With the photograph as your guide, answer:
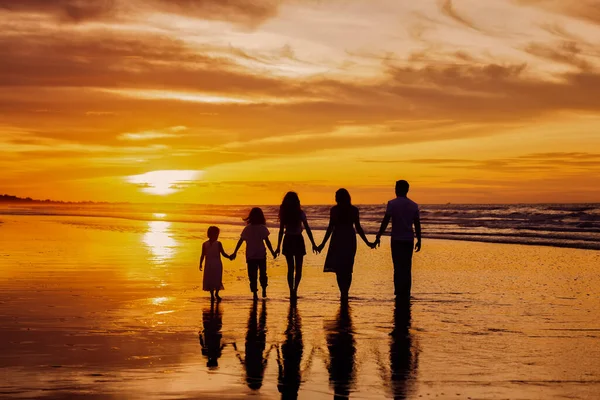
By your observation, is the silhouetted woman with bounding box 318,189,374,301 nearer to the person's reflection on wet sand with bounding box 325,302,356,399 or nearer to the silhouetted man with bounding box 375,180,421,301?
the silhouetted man with bounding box 375,180,421,301

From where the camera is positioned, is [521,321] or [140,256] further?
[140,256]

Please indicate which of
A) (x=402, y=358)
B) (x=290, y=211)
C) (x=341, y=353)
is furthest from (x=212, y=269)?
(x=402, y=358)

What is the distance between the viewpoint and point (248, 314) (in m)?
12.2

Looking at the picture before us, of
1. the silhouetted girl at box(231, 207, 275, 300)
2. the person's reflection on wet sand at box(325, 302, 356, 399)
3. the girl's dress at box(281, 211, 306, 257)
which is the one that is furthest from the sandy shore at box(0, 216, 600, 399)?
the girl's dress at box(281, 211, 306, 257)

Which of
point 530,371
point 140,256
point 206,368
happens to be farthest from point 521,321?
point 140,256

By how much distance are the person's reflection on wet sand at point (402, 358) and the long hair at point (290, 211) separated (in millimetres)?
3168

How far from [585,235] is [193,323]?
3060 cm

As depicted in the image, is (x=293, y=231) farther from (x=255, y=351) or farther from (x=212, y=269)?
(x=255, y=351)

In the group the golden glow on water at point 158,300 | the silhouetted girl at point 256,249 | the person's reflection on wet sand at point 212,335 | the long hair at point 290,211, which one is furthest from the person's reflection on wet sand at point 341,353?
the golden glow on water at point 158,300

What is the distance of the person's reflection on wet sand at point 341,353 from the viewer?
24.6 ft

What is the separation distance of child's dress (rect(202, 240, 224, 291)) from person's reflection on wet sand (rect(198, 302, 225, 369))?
23.4 inches

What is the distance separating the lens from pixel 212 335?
10227 millimetres

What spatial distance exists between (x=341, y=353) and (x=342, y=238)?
5.35m

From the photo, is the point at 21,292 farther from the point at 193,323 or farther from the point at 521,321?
the point at 521,321
